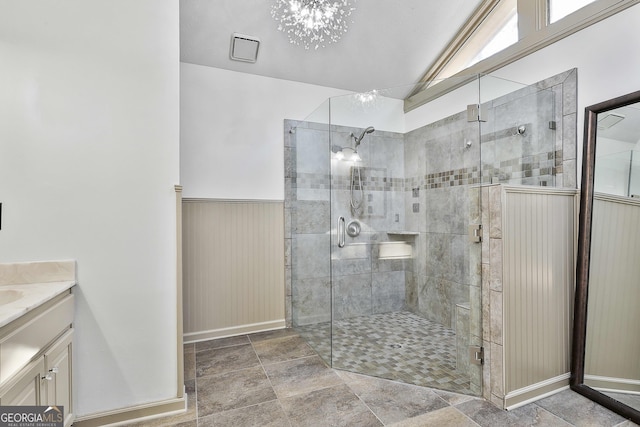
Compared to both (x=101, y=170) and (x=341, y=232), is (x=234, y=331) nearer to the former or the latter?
(x=341, y=232)

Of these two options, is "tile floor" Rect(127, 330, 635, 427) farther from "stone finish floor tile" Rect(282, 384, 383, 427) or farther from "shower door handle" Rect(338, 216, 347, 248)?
"shower door handle" Rect(338, 216, 347, 248)

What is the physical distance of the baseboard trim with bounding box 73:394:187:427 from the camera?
6.05 ft

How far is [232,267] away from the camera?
334 cm

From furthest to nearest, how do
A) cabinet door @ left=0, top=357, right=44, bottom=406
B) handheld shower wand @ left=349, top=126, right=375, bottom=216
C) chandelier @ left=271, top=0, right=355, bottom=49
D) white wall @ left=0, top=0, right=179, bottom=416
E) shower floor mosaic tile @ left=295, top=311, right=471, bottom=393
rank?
handheld shower wand @ left=349, top=126, right=375, bottom=216, shower floor mosaic tile @ left=295, top=311, right=471, bottom=393, chandelier @ left=271, top=0, right=355, bottom=49, white wall @ left=0, top=0, right=179, bottom=416, cabinet door @ left=0, top=357, right=44, bottom=406

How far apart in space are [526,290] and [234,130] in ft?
9.53

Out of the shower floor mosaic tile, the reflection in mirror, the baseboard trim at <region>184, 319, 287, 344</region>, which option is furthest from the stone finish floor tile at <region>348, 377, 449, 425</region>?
the baseboard trim at <region>184, 319, 287, 344</region>

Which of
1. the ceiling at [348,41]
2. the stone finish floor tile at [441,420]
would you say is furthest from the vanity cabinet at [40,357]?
the ceiling at [348,41]

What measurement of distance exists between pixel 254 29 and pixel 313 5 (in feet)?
2.90

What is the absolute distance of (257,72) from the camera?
3.40 meters

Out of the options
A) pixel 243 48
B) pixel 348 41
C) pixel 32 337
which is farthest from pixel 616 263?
pixel 243 48

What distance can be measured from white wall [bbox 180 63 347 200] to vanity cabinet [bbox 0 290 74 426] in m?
1.70

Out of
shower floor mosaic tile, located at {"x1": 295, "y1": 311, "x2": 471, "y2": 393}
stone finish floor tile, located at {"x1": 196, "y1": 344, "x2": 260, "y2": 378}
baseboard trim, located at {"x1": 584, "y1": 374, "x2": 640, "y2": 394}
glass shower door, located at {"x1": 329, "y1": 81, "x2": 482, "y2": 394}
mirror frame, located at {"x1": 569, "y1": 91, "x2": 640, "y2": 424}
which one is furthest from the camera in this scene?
glass shower door, located at {"x1": 329, "y1": 81, "x2": 482, "y2": 394}

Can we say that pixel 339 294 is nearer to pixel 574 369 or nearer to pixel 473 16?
pixel 574 369

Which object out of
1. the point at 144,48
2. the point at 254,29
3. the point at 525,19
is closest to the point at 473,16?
the point at 525,19
